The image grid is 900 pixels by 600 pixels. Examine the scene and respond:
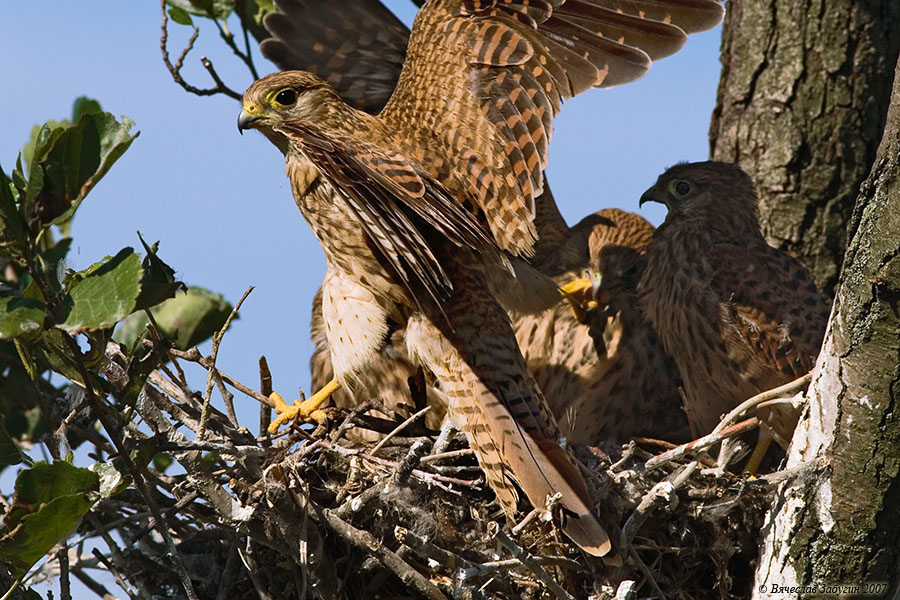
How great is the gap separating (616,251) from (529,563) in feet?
7.53

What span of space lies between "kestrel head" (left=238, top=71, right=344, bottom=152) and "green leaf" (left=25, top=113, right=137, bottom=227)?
112cm

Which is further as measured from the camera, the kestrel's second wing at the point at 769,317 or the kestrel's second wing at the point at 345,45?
the kestrel's second wing at the point at 345,45

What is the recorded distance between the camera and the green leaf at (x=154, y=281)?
2.61 meters

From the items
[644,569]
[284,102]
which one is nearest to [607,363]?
[644,569]

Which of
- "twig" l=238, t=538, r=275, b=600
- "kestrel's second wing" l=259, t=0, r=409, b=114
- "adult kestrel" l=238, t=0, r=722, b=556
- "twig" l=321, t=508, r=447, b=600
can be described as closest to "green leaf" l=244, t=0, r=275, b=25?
"kestrel's second wing" l=259, t=0, r=409, b=114

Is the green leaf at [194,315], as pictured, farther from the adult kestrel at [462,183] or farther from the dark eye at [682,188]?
the dark eye at [682,188]

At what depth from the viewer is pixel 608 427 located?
4375mm

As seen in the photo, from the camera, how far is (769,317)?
12.7 ft

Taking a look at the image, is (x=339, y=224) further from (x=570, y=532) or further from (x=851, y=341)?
(x=851, y=341)

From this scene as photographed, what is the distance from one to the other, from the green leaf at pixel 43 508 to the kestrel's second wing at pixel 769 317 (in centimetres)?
232

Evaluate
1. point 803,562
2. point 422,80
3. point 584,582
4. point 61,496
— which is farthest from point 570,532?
point 422,80

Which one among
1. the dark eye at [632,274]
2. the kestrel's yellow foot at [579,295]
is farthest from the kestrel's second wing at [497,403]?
the dark eye at [632,274]

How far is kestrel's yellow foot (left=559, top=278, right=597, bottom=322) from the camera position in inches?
182

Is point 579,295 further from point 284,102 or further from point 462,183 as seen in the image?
point 284,102
